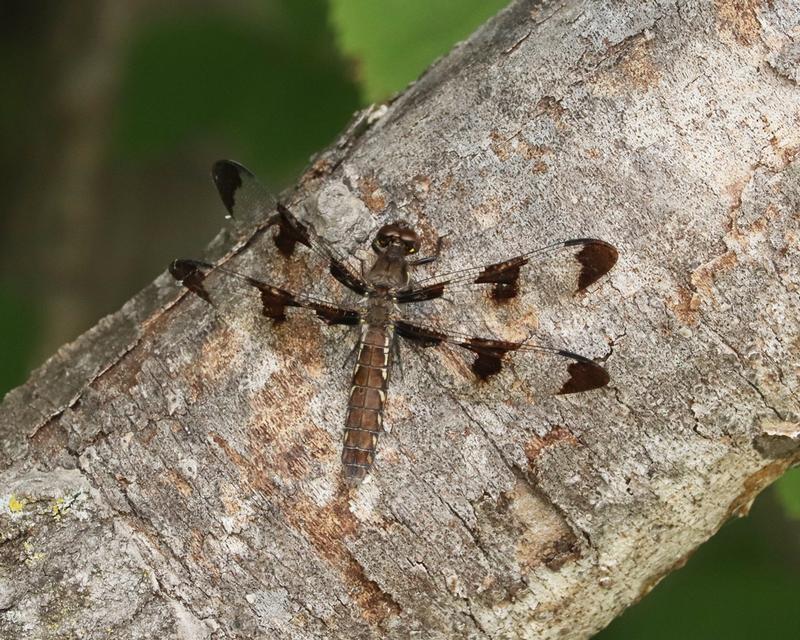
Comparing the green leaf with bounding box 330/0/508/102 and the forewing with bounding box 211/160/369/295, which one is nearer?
the forewing with bounding box 211/160/369/295

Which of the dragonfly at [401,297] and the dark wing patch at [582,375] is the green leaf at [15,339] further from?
the dark wing patch at [582,375]

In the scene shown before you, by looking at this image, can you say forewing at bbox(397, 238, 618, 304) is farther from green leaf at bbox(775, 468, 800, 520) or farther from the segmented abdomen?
green leaf at bbox(775, 468, 800, 520)

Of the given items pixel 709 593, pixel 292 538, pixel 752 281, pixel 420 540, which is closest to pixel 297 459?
pixel 292 538

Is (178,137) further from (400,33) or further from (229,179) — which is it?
(229,179)

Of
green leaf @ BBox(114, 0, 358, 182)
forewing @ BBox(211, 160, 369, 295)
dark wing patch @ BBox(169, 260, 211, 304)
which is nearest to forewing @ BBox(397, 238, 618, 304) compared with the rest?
forewing @ BBox(211, 160, 369, 295)

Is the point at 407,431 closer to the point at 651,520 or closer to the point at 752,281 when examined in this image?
the point at 651,520

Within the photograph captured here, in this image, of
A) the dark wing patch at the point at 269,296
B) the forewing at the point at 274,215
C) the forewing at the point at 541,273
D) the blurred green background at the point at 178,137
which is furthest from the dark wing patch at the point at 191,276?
the blurred green background at the point at 178,137

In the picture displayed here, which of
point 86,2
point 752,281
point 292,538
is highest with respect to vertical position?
point 86,2

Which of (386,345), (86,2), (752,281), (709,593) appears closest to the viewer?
(752,281)
